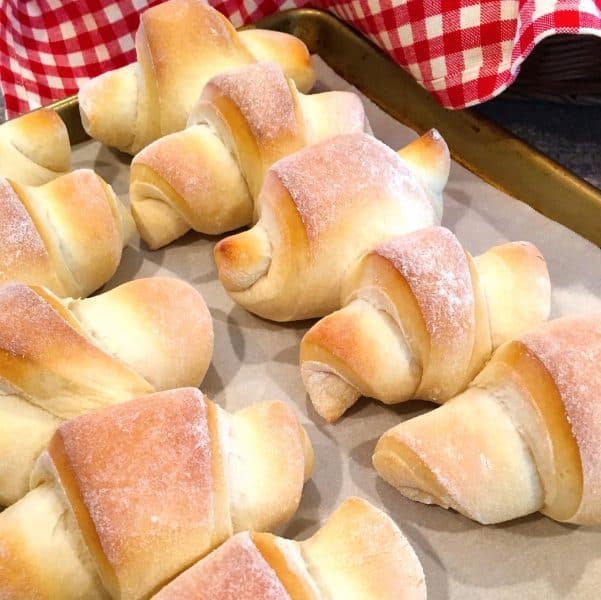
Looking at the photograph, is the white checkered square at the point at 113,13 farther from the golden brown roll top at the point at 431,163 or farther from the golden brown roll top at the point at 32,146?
the golden brown roll top at the point at 431,163

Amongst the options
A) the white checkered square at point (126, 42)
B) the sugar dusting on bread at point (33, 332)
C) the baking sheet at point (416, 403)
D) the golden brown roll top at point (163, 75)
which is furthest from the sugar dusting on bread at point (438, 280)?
the white checkered square at point (126, 42)

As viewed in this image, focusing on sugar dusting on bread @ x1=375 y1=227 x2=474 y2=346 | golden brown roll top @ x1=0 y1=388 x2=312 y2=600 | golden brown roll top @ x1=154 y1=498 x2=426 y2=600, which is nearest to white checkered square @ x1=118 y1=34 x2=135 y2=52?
sugar dusting on bread @ x1=375 y1=227 x2=474 y2=346

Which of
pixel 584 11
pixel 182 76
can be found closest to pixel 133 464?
pixel 182 76

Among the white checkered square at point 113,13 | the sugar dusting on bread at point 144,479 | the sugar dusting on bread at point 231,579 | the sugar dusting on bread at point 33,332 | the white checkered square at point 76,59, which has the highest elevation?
the white checkered square at point 113,13

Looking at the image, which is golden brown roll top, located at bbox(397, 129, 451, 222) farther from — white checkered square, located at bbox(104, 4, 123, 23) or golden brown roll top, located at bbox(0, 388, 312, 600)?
white checkered square, located at bbox(104, 4, 123, 23)

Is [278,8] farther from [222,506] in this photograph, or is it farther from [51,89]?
[222,506]

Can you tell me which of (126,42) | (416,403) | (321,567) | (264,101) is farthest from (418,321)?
(126,42)

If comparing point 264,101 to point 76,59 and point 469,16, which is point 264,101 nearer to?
point 469,16
